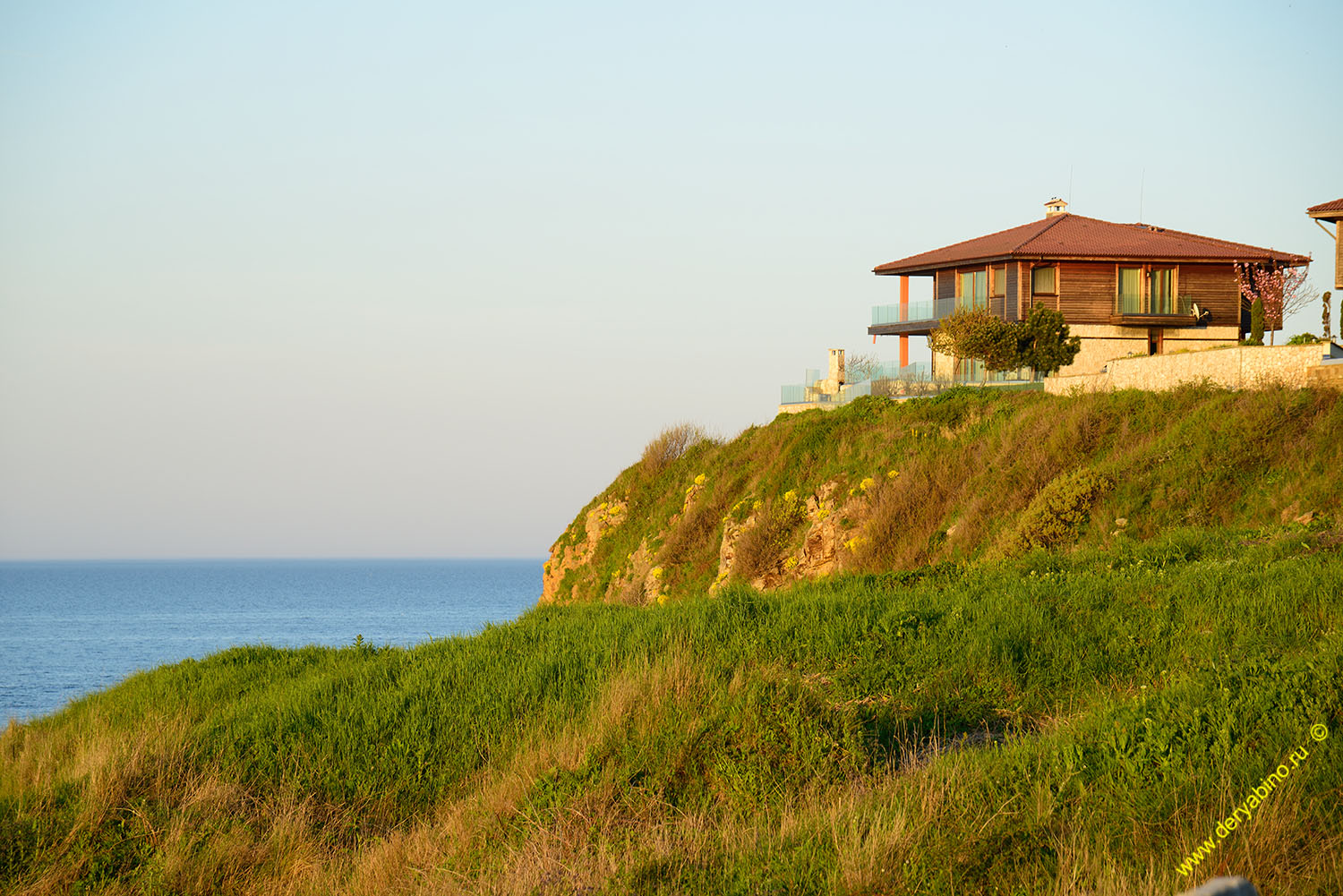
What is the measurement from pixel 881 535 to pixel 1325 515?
9.29 metres

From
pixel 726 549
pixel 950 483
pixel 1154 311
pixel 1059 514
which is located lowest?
pixel 726 549

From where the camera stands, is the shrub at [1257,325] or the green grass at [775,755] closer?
the green grass at [775,755]

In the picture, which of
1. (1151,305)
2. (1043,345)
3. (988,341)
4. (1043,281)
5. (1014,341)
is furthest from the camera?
(1043,281)

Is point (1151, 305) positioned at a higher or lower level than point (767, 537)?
higher

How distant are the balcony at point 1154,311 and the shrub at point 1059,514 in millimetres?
22144

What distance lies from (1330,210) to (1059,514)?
60.4 ft

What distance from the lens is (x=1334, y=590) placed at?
11984mm

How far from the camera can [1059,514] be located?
68.5ft

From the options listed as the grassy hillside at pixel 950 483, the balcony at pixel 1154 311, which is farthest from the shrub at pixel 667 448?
the balcony at pixel 1154 311

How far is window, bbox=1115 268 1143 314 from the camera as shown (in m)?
A: 41.6

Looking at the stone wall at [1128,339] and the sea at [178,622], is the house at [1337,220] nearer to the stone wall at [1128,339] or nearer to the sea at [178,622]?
the stone wall at [1128,339]

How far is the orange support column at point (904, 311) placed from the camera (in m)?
45.5

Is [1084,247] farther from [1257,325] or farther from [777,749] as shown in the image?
[777,749]

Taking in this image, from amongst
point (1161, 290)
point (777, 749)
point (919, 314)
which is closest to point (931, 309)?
point (919, 314)
